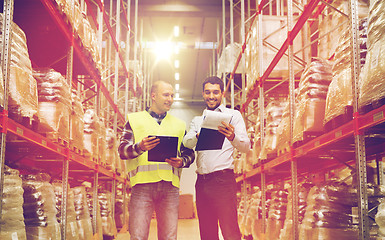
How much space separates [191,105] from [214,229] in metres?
24.7

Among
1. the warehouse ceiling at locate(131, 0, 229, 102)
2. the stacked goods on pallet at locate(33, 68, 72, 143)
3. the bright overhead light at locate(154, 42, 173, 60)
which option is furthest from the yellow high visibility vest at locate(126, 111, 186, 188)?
the bright overhead light at locate(154, 42, 173, 60)

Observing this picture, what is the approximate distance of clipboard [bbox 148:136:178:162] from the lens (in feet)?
12.7

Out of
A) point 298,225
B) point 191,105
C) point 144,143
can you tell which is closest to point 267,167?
point 298,225

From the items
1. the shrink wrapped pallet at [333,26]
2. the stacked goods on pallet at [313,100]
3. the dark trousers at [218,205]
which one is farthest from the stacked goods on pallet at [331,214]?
the shrink wrapped pallet at [333,26]

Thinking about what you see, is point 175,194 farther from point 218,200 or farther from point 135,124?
point 135,124

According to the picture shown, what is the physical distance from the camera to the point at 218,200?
4.09 m

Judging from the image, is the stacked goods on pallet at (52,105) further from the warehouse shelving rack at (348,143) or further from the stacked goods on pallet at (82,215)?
the warehouse shelving rack at (348,143)

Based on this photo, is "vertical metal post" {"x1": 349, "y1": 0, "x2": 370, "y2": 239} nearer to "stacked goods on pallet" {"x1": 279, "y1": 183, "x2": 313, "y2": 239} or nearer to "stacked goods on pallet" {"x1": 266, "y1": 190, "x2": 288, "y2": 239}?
"stacked goods on pallet" {"x1": 279, "y1": 183, "x2": 313, "y2": 239}

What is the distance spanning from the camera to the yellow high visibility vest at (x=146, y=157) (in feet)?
13.2

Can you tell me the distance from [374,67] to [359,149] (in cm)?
71

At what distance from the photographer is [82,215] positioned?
6.96 metres

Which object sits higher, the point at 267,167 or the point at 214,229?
the point at 267,167

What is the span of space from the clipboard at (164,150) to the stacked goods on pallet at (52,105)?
1.73 metres

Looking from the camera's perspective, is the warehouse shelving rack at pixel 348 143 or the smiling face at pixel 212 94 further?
the smiling face at pixel 212 94
